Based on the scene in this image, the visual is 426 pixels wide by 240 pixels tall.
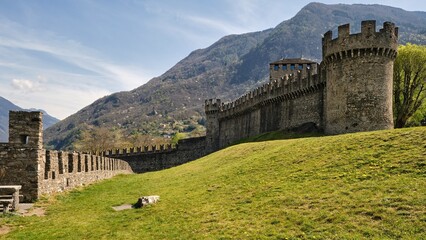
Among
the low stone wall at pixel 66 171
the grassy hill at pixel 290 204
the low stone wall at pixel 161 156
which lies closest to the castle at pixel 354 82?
the grassy hill at pixel 290 204

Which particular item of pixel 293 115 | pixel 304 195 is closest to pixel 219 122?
pixel 293 115

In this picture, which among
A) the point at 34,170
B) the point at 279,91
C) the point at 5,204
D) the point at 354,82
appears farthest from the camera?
the point at 279,91

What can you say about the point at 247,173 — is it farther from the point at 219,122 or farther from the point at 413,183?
the point at 219,122

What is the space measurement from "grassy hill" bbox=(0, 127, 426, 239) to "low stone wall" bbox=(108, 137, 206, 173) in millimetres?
57090

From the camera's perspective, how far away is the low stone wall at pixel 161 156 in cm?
8112

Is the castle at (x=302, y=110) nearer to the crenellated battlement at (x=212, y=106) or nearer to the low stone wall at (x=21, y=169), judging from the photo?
the low stone wall at (x=21, y=169)

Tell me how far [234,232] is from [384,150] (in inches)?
376

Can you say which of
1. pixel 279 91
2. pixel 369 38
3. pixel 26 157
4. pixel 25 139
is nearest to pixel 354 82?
pixel 369 38

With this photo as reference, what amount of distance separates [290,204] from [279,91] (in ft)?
137

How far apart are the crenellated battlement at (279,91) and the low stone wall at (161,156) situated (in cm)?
1041

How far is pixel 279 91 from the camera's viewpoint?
56.3 m

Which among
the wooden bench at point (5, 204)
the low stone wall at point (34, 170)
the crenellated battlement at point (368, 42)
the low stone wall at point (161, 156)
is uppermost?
the crenellated battlement at point (368, 42)

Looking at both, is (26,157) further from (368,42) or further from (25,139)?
(368,42)

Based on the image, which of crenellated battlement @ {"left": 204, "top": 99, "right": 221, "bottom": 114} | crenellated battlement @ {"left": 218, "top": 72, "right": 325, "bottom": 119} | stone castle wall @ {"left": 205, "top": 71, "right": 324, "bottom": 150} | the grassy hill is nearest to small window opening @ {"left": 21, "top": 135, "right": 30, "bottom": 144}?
the grassy hill
